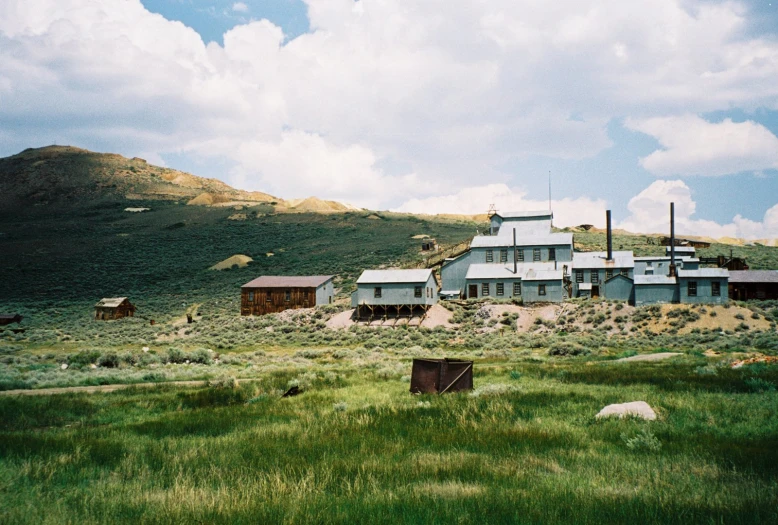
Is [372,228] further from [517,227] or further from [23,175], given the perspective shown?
[23,175]

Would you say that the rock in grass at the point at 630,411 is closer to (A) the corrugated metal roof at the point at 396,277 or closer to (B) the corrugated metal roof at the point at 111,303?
(A) the corrugated metal roof at the point at 396,277

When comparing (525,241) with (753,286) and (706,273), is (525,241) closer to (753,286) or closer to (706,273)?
(706,273)

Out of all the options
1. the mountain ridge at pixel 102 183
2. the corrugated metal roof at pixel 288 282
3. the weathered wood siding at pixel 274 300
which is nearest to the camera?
the weathered wood siding at pixel 274 300

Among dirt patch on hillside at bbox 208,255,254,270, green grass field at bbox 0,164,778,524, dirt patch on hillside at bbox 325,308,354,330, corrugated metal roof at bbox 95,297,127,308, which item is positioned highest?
dirt patch on hillside at bbox 208,255,254,270

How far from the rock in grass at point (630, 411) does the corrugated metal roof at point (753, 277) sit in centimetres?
4959

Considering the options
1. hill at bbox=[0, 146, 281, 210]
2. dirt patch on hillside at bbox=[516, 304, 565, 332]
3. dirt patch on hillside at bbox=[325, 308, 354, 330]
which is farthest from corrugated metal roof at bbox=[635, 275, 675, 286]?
hill at bbox=[0, 146, 281, 210]

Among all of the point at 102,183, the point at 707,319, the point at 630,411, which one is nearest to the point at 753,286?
the point at 707,319

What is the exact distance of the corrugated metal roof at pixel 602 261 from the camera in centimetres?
5522

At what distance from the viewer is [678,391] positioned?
39.9ft

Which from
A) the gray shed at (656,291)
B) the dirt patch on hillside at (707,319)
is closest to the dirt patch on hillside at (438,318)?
the dirt patch on hillside at (707,319)

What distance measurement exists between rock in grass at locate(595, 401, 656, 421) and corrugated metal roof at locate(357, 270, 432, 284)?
41806 mm

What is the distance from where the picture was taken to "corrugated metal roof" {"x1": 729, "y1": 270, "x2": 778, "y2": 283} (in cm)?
5119

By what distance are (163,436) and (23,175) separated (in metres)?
181

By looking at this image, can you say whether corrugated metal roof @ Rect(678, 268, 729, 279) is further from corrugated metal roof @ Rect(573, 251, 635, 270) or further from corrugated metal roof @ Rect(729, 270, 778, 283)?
corrugated metal roof @ Rect(573, 251, 635, 270)
